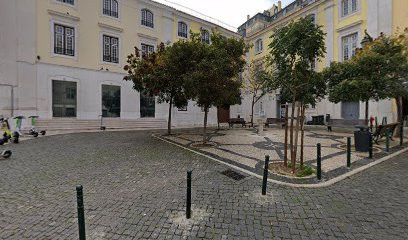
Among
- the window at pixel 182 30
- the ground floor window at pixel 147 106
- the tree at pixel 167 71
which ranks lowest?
the ground floor window at pixel 147 106

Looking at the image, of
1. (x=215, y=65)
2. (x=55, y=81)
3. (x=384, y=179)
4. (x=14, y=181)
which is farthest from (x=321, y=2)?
(x=14, y=181)

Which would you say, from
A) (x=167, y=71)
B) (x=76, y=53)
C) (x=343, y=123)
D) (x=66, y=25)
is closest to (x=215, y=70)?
(x=167, y=71)

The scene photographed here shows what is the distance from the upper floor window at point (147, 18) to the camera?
72.7 feet

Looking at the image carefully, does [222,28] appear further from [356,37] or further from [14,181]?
[14,181]

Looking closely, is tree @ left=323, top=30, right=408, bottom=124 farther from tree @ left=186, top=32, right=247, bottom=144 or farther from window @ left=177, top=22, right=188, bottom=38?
window @ left=177, top=22, right=188, bottom=38

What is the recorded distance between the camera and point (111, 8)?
797 inches

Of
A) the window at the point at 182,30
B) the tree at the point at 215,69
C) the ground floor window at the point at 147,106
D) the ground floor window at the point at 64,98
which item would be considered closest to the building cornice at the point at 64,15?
the ground floor window at the point at 64,98

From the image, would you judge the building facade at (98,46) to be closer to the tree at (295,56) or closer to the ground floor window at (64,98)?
the ground floor window at (64,98)

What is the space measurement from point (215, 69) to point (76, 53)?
1486 cm

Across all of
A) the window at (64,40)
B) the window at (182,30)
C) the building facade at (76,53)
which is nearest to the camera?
the building facade at (76,53)

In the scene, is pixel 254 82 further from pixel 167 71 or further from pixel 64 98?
pixel 64 98

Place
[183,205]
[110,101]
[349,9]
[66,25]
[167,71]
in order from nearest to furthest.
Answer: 1. [183,205]
2. [167,71]
3. [66,25]
4. [110,101]
5. [349,9]

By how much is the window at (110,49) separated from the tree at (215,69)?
13125 mm

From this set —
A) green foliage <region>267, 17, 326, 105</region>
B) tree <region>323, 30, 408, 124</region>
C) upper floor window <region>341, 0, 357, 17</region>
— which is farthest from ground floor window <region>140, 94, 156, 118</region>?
upper floor window <region>341, 0, 357, 17</region>
